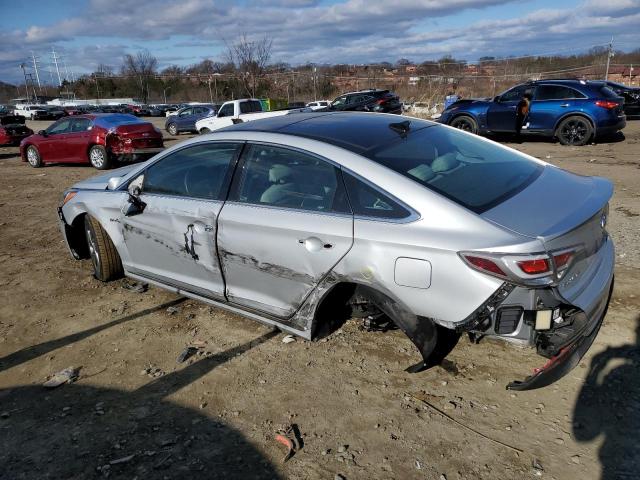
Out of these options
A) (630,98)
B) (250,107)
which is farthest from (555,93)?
(250,107)

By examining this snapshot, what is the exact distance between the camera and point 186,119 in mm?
24828

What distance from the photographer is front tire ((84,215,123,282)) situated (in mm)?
4539

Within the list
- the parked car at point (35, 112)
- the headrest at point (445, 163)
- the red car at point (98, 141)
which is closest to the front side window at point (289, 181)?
the headrest at point (445, 163)

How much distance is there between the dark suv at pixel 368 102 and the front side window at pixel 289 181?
18191 millimetres

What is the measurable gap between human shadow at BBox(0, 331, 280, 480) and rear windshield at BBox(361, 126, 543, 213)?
5.88 feet

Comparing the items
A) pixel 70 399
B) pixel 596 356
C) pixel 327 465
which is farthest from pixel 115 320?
pixel 596 356

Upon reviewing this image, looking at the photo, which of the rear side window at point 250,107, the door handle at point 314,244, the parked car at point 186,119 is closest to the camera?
the door handle at point 314,244

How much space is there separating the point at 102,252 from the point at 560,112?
12.3 meters

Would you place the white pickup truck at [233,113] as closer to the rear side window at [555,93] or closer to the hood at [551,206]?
the rear side window at [555,93]

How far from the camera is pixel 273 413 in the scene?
2.89m

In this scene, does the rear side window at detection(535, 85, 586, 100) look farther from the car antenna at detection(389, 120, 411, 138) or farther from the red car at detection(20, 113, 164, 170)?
the car antenna at detection(389, 120, 411, 138)

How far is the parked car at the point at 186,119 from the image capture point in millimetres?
24767

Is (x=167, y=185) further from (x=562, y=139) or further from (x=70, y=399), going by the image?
(x=562, y=139)

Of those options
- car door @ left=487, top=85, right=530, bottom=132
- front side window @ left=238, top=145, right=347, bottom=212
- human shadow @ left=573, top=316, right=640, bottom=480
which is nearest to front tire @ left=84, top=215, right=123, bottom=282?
front side window @ left=238, top=145, right=347, bottom=212
